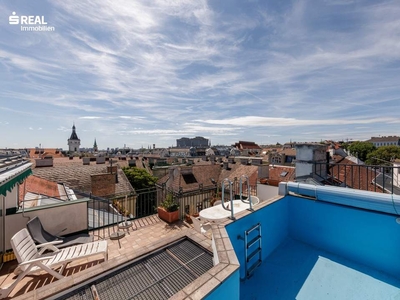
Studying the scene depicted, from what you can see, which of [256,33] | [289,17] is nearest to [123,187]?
[256,33]

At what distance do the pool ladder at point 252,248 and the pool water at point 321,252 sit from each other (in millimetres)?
68

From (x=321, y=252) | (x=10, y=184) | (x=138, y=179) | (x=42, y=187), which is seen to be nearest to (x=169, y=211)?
(x=10, y=184)

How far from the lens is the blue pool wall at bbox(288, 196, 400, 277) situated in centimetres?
278

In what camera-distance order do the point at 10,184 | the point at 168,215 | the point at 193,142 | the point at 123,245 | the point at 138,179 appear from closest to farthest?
the point at 10,184, the point at 123,245, the point at 168,215, the point at 138,179, the point at 193,142

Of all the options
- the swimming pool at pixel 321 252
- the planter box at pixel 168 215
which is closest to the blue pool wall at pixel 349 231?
the swimming pool at pixel 321 252

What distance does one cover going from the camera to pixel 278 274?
9.27 feet

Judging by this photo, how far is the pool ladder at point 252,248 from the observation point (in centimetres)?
282

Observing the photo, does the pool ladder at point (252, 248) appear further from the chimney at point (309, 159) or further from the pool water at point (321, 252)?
the chimney at point (309, 159)

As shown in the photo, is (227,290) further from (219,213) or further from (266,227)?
(266,227)

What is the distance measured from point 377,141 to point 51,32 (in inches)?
4870

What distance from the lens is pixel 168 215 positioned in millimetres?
5992

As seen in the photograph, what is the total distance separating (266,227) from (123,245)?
142 inches
